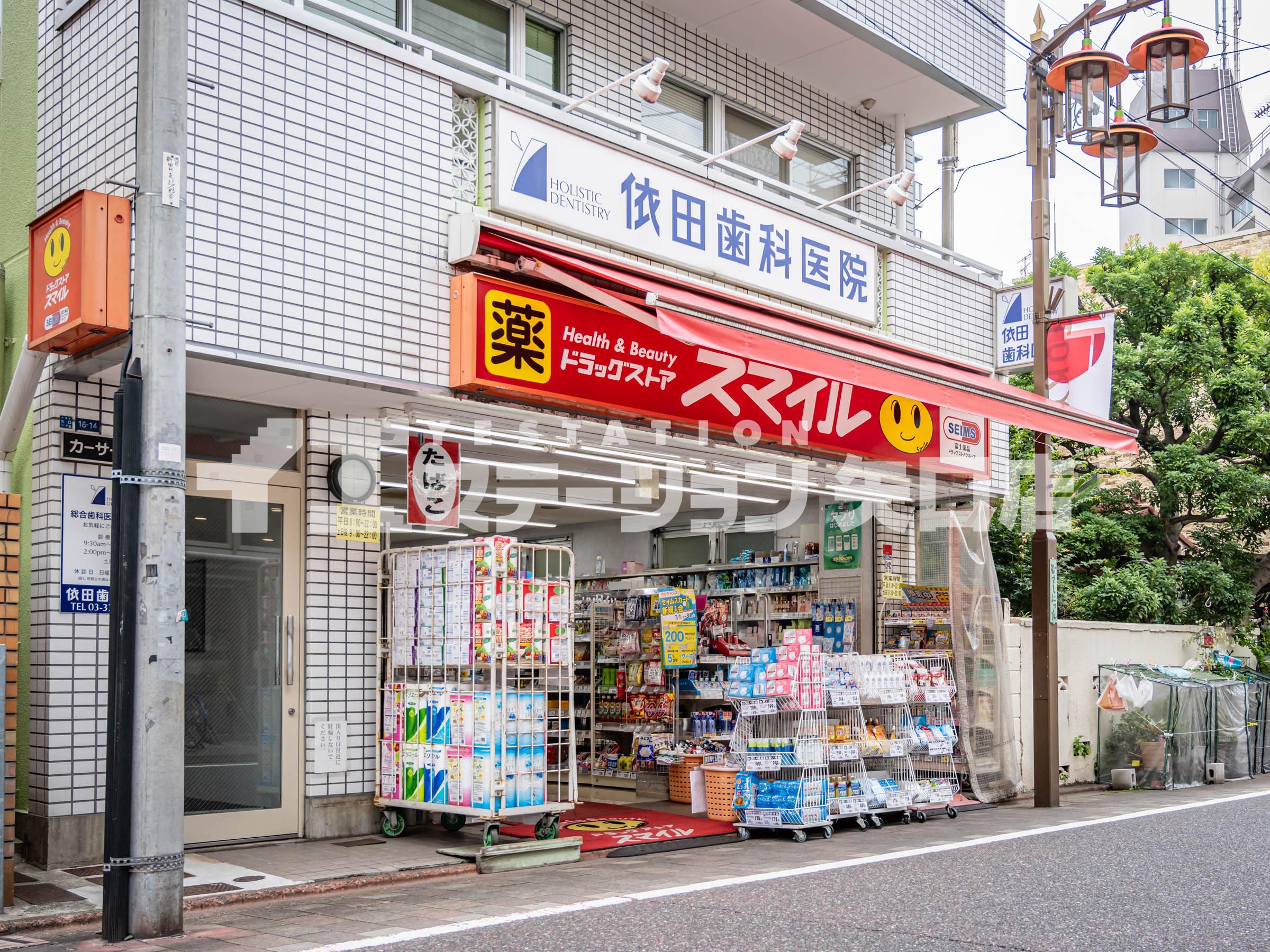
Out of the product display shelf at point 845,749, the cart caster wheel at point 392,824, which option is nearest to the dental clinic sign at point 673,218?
the product display shelf at point 845,749

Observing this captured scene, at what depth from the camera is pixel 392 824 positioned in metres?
8.66

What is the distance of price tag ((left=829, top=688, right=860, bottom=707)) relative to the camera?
10.2 metres

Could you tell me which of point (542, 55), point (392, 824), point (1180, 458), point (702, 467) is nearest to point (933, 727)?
point (702, 467)

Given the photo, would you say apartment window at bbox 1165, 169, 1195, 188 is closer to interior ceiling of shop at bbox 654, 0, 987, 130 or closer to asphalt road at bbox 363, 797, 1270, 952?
interior ceiling of shop at bbox 654, 0, 987, 130

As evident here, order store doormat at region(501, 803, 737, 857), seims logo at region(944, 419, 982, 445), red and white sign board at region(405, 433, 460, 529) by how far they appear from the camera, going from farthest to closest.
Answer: seims logo at region(944, 419, 982, 445) < red and white sign board at region(405, 433, 460, 529) < store doormat at region(501, 803, 737, 857)

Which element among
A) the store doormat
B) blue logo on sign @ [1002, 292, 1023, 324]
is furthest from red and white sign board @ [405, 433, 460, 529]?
blue logo on sign @ [1002, 292, 1023, 324]

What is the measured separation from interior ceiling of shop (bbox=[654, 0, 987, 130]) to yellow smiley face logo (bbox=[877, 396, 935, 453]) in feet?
12.3

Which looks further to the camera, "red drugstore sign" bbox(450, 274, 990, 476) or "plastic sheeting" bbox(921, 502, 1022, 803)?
"plastic sheeting" bbox(921, 502, 1022, 803)

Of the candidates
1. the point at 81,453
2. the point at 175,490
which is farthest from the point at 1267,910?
the point at 81,453

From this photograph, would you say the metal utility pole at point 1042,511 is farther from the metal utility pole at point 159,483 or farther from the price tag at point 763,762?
the metal utility pole at point 159,483

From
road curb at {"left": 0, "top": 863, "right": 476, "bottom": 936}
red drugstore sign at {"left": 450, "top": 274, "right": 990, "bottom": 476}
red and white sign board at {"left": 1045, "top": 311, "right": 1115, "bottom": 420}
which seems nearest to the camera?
road curb at {"left": 0, "top": 863, "right": 476, "bottom": 936}

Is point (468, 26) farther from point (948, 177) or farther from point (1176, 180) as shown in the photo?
point (1176, 180)

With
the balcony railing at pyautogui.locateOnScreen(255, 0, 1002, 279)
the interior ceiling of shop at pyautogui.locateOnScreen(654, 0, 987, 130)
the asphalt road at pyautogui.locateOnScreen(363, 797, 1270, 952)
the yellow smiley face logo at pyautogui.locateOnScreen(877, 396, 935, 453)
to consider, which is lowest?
the asphalt road at pyautogui.locateOnScreen(363, 797, 1270, 952)

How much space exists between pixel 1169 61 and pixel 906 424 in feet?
14.3
